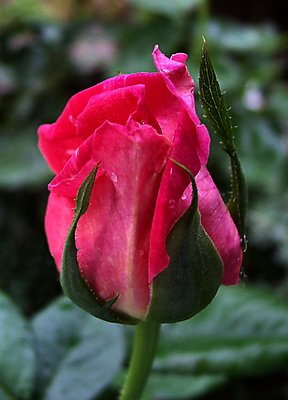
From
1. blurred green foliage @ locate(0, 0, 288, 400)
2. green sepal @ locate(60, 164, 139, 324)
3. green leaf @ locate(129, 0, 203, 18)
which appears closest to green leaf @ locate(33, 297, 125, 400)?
blurred green foliage @ locate(0, 0, 288, 400)

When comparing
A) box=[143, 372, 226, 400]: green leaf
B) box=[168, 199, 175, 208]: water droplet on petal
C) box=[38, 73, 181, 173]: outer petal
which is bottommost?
box=[143, 372, 226, 400]: green leaf

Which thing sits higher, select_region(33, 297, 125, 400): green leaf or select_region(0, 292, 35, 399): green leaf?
select_region(0, 292, 35, 399): green leaf

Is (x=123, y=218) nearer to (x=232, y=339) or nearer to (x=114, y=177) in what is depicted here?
(x=114, y=177)

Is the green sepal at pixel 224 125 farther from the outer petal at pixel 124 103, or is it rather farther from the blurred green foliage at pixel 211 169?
the blurred green foliage at pixel 211 169

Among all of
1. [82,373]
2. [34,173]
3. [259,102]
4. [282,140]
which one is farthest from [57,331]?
[259,102]

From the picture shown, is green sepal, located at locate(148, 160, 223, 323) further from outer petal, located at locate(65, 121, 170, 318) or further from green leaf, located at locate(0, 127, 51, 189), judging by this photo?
green leaf, located at locate(0, 127, 51, 189)

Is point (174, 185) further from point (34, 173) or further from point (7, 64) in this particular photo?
point (7, 64)

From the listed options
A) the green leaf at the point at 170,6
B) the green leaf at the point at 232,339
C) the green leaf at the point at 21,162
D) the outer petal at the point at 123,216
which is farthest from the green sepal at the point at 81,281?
the green leaf at the point at 170,6
